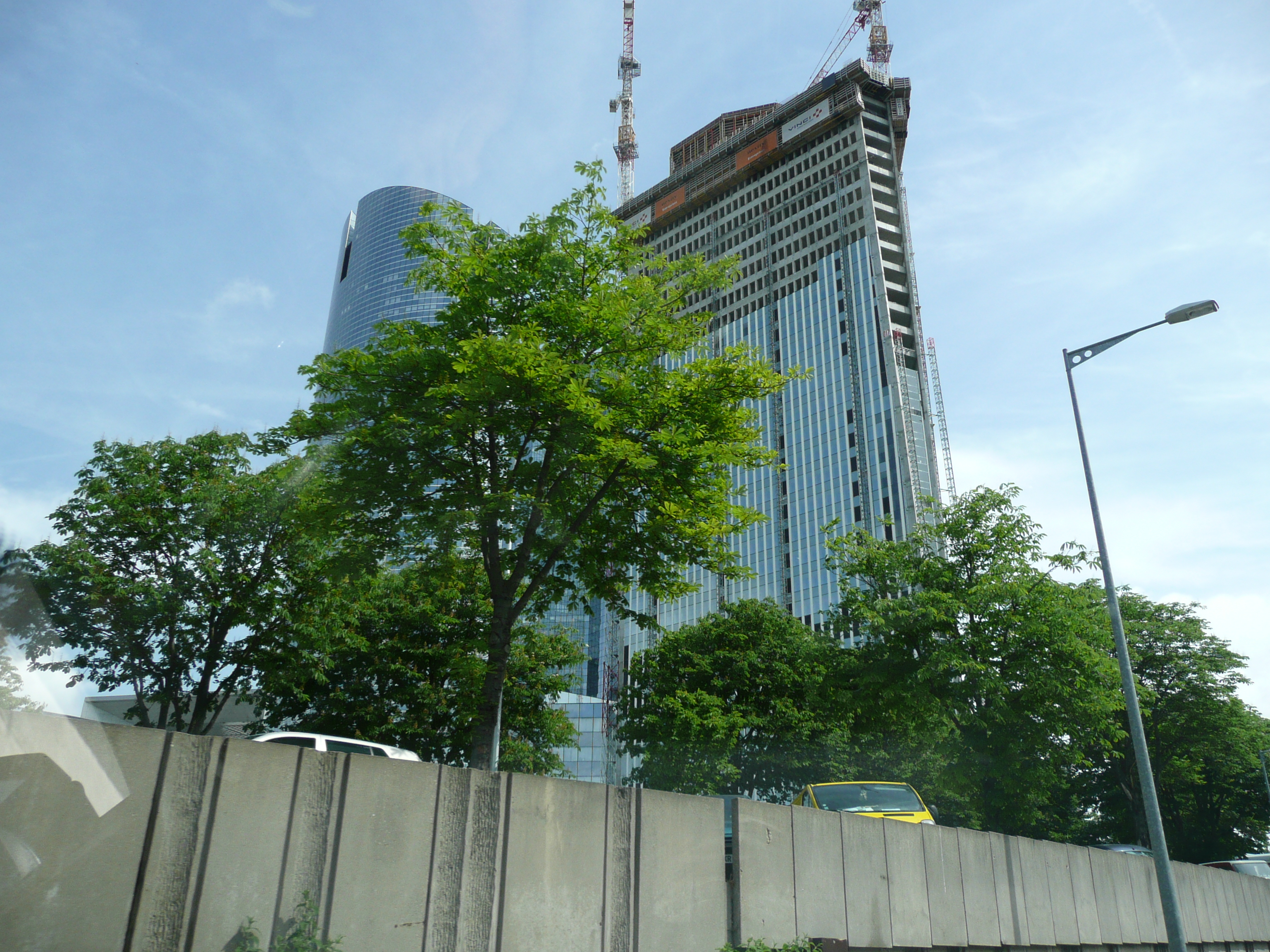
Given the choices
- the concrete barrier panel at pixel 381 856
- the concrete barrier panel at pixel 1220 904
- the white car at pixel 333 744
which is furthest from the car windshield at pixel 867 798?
the concrete barrier panel at pixel 381 856

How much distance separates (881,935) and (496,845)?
17.4ft

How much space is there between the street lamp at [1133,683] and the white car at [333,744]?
471 inches

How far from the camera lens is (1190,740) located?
42594 mm

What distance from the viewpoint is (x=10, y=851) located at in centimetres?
449

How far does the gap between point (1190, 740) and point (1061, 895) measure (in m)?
36.9

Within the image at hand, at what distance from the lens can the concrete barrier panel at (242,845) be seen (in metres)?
5.29

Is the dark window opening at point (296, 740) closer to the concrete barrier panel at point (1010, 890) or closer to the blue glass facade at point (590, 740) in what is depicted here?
the concrete barrier panel at point (1010, 890)

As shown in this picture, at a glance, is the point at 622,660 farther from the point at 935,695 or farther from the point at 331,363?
the point at 331,363

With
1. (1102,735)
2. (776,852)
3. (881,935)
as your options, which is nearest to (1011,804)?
(1102,735)

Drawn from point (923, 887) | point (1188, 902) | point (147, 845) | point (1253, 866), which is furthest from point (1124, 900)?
point (1253, 866)

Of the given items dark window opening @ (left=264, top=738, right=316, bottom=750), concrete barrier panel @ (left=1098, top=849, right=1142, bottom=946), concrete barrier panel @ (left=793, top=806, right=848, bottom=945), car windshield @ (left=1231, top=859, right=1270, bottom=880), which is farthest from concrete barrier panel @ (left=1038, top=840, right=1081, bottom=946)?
car windshield @ (left=1231, top=859, right=1270, bottom=880)

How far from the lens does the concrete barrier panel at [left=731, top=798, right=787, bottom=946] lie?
332 inches

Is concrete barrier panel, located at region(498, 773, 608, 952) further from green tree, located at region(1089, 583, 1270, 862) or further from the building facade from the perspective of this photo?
the building facade

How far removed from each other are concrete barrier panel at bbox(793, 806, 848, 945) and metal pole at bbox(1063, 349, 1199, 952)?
23.6 feet
